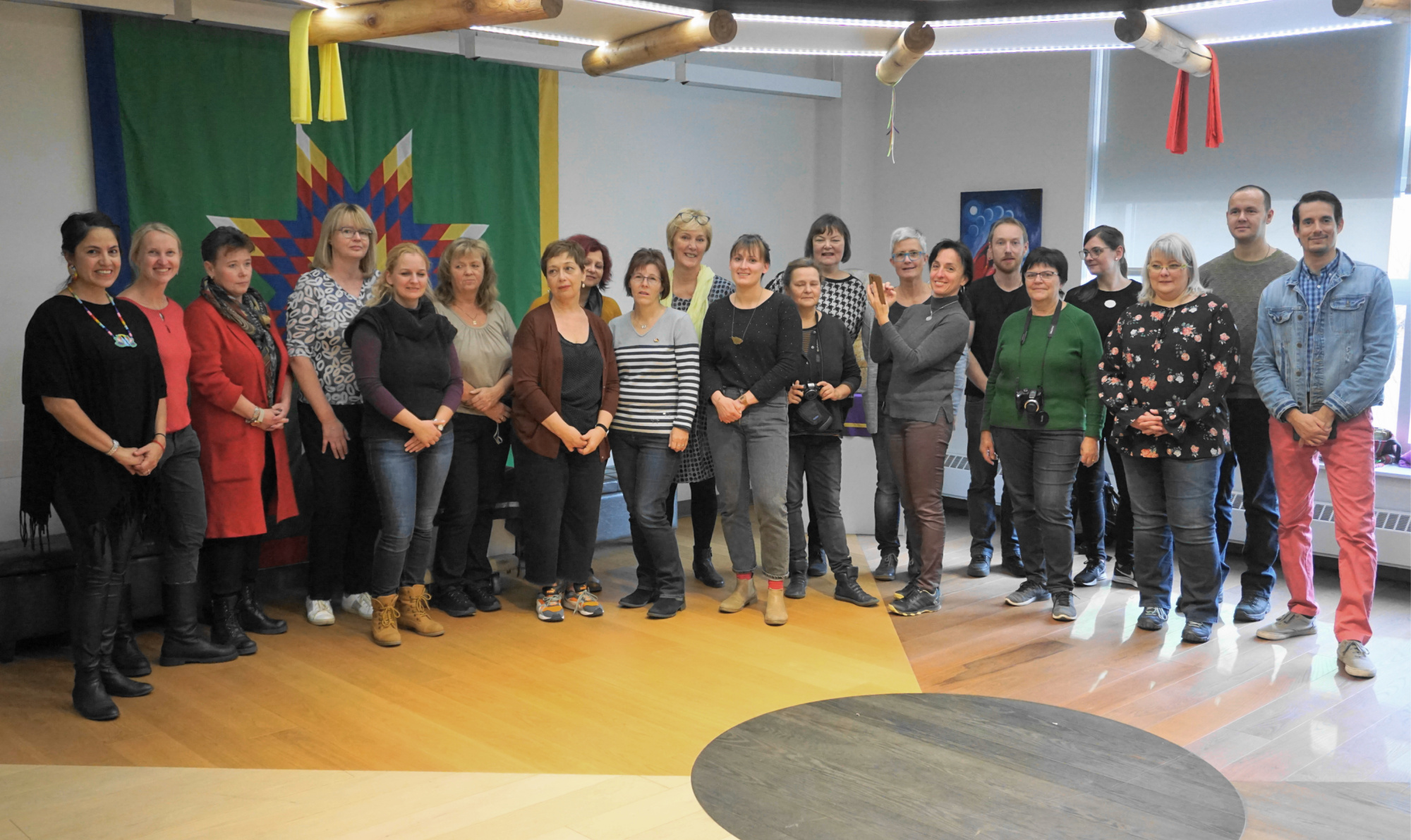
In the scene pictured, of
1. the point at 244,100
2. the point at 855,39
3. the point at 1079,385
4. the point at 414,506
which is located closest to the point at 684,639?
the point at 414,506

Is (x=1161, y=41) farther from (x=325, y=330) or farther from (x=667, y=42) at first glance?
(x=325, y=330)

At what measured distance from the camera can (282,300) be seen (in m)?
5.34

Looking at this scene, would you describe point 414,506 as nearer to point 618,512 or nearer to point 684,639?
point 684,639

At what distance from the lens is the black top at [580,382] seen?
14.7 ft

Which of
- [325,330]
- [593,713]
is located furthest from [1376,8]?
[325,330]

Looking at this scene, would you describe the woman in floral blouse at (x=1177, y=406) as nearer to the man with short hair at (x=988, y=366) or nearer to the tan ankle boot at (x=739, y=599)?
the man with short hair at (x=988, y=366)

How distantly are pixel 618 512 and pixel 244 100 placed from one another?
8.72 ft

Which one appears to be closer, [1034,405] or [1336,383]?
[1336,383]

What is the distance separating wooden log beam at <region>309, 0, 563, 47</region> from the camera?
3.04 metres

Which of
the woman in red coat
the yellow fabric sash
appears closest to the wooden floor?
the woman in red coat

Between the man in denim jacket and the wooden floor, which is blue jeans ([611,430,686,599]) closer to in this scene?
the wooden floor

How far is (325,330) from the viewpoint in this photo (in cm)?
436

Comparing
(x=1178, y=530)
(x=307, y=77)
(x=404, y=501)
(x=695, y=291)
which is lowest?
(x=1178, y=530)

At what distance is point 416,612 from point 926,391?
2250mm
